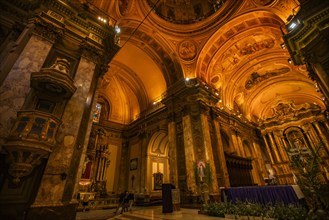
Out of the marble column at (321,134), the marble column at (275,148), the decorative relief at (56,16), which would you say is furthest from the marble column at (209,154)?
the marble column at (321,134)

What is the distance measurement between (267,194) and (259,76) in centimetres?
1360

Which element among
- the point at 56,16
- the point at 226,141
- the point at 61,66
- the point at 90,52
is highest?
the point at 56,16

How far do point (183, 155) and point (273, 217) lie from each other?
5.49 m

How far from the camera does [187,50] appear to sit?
40.1ft

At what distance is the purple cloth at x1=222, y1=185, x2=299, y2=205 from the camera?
523 centimetres

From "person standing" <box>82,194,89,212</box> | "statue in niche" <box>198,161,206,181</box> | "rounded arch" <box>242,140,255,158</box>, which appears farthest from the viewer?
"rounded arch" <box>242,140,255,158</box>

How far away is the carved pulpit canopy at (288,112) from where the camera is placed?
56.1 ft

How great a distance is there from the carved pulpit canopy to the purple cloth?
49.9 feet

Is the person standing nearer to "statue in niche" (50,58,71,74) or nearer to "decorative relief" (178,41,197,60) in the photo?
"statue in niche" (50,58,71,74)

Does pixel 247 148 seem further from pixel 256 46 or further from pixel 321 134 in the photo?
pixel 256 46

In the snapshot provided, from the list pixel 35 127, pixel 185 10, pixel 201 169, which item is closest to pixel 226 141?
pixel 201 169

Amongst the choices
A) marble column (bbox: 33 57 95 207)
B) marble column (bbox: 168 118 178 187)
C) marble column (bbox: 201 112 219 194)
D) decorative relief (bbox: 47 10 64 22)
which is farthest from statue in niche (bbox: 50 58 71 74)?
marble column (bbox: 201 112 219 194)

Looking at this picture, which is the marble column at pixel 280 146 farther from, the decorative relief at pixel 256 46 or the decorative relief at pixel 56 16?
the decorative relief at pixel 56 16

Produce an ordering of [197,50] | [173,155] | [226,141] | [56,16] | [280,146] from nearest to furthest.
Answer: [56,16] < [173,155] < [197,50] < [226,141] < [280,146]
